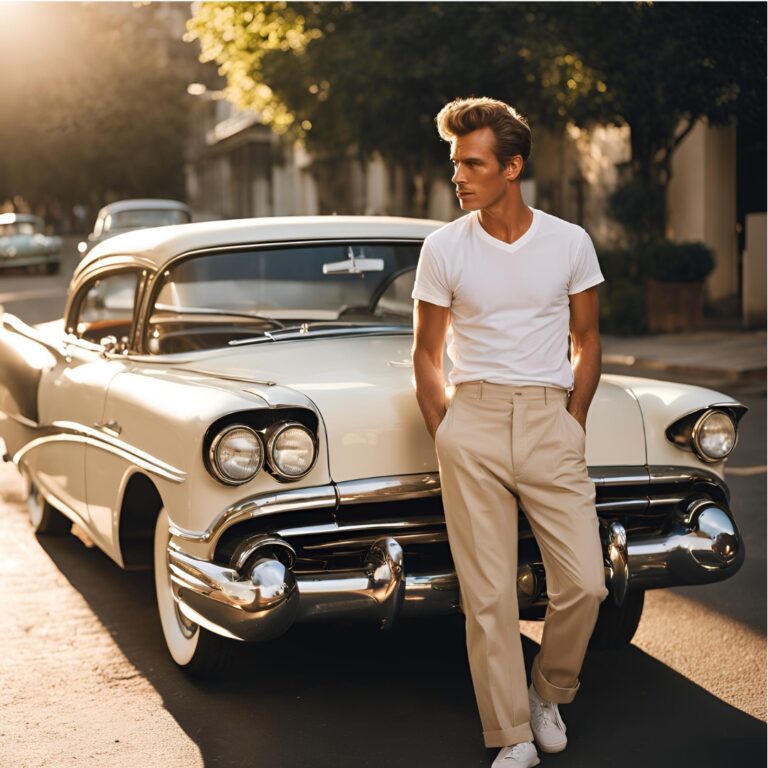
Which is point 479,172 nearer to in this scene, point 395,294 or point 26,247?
point 395,294

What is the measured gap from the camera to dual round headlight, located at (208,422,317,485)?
13.6 feet

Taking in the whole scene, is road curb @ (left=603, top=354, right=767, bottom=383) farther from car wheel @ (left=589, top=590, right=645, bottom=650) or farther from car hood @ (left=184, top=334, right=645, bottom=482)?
car hood @ (left=184, top=334, right=645, bottom=482)

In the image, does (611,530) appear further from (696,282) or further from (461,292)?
(696,282)

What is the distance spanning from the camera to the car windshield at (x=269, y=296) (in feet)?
17.8

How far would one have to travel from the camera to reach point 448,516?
3.97 m

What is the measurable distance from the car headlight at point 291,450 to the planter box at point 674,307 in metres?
14.2

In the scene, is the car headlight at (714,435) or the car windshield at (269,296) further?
the car windshield at (269,296)

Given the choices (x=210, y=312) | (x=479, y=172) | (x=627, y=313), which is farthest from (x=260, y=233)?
(x=627, y=313)

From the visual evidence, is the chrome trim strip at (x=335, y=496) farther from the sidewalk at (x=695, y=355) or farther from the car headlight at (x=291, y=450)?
the sidewalk at (x=695, y=355)

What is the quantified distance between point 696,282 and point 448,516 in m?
14.4

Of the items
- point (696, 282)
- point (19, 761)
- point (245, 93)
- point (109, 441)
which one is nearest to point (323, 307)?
point (109, 441)

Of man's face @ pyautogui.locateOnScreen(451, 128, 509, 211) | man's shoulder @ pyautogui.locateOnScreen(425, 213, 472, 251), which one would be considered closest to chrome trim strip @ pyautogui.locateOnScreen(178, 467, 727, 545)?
man's shoulder @ pyautogui.locateOnScreen(425, 213, 472, 251)

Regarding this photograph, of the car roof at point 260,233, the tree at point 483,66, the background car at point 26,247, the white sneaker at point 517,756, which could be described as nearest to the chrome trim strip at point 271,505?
the white sneaker at point 517,756

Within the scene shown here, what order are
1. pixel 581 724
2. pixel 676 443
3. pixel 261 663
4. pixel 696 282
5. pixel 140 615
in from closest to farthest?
pixel 581 724, pixel 676 443, pixel 261 663, pixel 140 615, pixel 696 282
